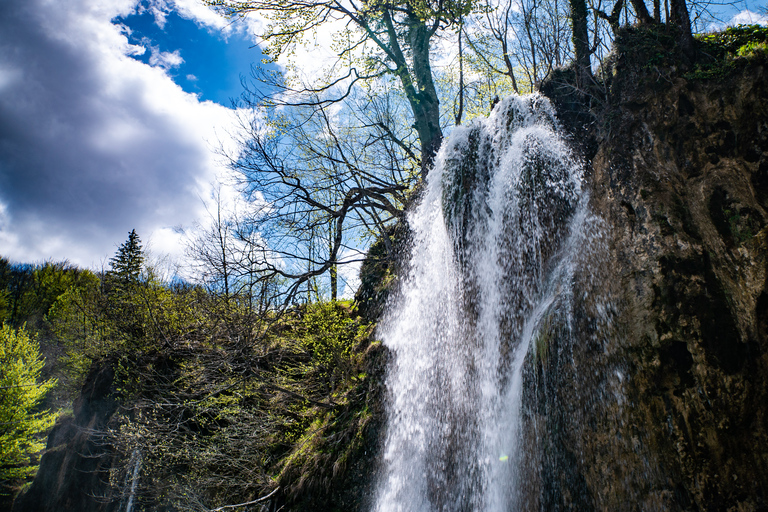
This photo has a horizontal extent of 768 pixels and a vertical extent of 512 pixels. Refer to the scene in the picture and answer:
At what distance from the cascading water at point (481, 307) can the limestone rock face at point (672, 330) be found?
431 mm

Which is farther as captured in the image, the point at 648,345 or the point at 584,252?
the point at 584,252

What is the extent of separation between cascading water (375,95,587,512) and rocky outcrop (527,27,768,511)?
0.41 meters

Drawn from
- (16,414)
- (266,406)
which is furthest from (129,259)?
(266,406)

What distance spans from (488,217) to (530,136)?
4.08ft

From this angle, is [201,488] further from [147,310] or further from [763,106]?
Result: [763,106]

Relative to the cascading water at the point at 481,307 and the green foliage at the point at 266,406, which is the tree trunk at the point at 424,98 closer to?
the cascading water at the point at 481,307

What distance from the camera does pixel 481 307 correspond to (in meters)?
5.09

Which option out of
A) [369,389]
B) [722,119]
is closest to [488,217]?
[722,119]

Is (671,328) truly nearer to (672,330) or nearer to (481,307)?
(672,330)

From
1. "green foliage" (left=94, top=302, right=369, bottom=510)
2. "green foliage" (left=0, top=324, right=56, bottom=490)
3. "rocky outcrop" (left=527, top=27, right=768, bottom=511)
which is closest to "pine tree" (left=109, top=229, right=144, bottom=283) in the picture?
"green foliage" (left=0, top=324, right=56, bottom=490)

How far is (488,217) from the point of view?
5223mm

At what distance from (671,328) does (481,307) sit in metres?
2.38

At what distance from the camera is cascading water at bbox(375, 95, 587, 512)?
4090 millimetres

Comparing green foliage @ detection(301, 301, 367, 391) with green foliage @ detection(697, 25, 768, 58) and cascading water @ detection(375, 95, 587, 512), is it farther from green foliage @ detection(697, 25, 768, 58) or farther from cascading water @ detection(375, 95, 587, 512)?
green foliage @ detection(697, 25, 768, 58)
